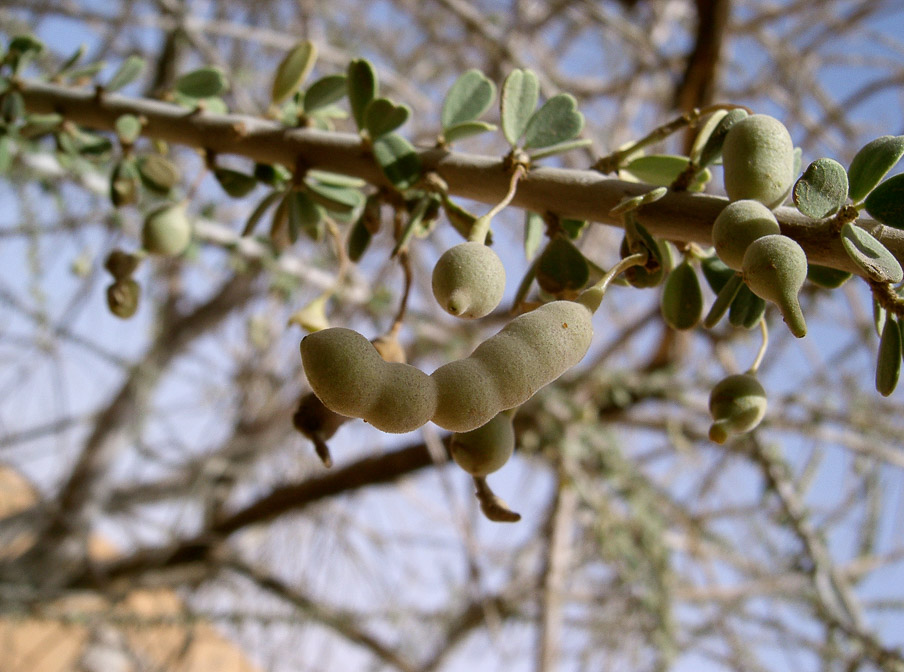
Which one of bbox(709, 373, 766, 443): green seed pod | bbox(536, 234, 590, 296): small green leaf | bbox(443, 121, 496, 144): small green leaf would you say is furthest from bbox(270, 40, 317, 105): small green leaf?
bbox(709, 373, 766, 443): green seed pod

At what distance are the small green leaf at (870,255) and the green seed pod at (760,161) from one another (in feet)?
0.10

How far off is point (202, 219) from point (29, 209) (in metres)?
0.46

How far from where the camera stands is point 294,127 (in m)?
0.46

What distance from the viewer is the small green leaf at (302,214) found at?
1.43 ft

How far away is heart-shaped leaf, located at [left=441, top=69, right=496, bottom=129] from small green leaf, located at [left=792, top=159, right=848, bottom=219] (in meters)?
0.20

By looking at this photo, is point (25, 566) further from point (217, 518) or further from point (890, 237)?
point (890, 237)

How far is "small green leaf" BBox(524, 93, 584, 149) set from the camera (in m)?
0.39

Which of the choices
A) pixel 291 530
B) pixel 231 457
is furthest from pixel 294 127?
pixel 231 457

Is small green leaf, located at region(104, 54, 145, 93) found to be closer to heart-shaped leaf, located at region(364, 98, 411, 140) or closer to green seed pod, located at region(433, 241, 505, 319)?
heart-shaped leaf, located at region(364, 98, 411, 140)

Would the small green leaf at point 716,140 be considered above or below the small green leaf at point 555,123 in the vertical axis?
above

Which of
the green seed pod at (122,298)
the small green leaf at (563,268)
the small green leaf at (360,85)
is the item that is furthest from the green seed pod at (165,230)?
the small green leaf at (563,268)

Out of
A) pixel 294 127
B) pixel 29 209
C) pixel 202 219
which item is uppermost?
pixel 294 127

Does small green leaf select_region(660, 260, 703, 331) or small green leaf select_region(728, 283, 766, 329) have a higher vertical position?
small green leaf select_region(728, 283, 766, 329)

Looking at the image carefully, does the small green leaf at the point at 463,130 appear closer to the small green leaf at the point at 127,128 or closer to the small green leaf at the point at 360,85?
the small green leaf at the point at 360,85
